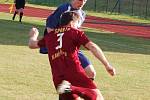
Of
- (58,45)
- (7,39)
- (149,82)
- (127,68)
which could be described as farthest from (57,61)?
(7,39)

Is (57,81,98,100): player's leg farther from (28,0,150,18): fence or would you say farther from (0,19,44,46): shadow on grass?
(28,0,150,18): fence

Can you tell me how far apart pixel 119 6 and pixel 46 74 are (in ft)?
150

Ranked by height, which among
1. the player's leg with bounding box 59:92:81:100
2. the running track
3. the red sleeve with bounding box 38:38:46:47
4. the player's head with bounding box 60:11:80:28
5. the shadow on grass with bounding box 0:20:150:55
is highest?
the player's head with bounding box 60:11:80:28

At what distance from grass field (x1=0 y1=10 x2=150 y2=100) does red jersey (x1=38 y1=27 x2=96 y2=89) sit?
11.7 ft

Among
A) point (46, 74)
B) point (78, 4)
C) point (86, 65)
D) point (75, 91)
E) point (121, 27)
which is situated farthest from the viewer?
point (121, 27)

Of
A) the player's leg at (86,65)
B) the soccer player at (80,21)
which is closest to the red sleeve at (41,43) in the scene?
the soccer player at (80,21)

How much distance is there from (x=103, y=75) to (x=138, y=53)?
6.49 meters

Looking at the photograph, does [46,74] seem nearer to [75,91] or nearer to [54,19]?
[54,19]

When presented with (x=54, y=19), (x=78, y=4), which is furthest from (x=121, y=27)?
(x=78, y=4)

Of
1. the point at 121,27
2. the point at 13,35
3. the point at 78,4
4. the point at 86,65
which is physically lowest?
the point at 121,27

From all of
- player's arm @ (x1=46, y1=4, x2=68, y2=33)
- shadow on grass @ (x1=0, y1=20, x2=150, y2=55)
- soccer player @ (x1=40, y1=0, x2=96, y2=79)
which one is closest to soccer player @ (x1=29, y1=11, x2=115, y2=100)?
soccer player @ (x1=40, y1=0, x2=96, y2=79)

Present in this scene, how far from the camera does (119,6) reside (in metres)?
58.3

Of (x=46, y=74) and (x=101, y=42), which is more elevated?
(x=46, y=74)

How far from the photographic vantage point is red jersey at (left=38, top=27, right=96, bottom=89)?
22.1ft
